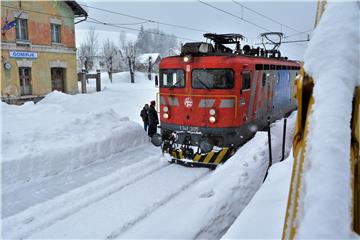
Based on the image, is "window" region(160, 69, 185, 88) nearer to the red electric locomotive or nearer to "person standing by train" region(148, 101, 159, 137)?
the red electric locomotive

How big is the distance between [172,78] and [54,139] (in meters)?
3.79

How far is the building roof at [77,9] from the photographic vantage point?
948 inches

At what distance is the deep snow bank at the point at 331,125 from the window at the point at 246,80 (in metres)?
7.17

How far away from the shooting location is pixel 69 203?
22.4ft

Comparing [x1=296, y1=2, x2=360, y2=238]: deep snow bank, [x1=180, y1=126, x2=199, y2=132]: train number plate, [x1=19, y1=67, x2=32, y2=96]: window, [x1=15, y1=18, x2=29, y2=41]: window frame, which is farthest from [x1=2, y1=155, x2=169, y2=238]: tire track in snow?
[x1=15, y1=18, x2=29, y2=41]: window frame

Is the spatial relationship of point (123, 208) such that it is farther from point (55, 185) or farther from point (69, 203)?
point (55, 185)

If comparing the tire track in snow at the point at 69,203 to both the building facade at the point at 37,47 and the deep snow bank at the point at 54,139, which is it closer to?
the deep snow bank at the point at 54,139

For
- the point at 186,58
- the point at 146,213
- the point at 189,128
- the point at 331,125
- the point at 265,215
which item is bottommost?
the point at 146,213

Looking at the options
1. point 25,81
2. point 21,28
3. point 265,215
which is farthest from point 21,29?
point 265,215

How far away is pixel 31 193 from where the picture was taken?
744cm

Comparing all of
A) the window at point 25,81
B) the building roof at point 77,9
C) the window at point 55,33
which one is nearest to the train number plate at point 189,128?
the window at point 25,81

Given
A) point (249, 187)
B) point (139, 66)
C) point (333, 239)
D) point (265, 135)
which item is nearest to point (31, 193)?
point (249, 187)

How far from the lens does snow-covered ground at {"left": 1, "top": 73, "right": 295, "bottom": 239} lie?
5.81 metres

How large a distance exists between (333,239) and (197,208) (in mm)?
4526
